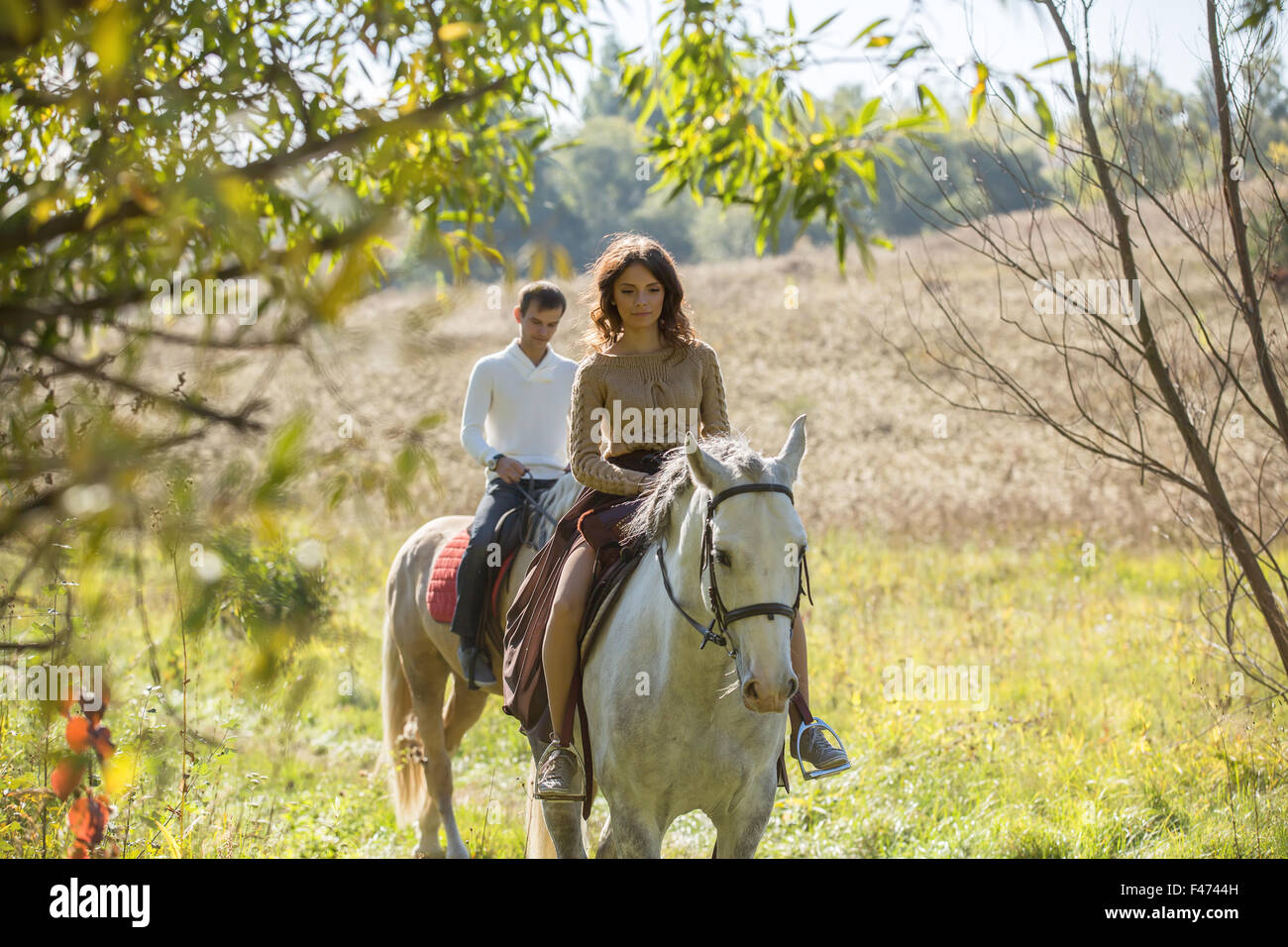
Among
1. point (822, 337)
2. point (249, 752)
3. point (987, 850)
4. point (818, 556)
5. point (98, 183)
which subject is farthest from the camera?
point (822, 337)

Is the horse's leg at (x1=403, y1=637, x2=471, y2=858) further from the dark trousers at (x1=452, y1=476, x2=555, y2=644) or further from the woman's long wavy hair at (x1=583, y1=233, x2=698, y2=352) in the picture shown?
the woman's long wavy hair at (x1=583, y1=233, x2=698, y2=352)

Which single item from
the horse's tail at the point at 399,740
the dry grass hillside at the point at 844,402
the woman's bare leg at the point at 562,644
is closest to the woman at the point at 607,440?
the woman's bare leg at the point at 562,644

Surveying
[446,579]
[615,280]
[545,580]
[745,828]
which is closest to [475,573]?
[446,579]

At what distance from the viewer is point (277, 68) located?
2314 millimetres

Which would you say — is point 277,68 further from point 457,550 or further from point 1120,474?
point 1120,474

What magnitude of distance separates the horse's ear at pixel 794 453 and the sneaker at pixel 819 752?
116 centimetres

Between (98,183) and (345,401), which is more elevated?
(98,183)

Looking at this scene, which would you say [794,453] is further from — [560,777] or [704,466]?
[560,777]

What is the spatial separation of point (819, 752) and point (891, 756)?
137 inches

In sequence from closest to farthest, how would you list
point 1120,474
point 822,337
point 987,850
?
point 987,850 < point 1120,474 < point 822,337

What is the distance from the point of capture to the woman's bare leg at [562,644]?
14.4 feet

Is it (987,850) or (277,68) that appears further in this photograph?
(987,850)

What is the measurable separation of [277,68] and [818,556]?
40.1 ft

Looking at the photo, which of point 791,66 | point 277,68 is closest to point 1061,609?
point 791,66
